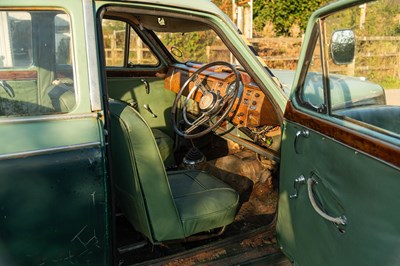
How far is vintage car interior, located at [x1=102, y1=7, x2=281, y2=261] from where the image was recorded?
2057 millimetres

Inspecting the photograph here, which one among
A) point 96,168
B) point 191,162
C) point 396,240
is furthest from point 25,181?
point 191,162

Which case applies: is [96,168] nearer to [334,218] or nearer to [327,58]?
[334,218]

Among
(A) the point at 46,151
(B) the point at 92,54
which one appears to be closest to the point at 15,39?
(B) the point at 92,54

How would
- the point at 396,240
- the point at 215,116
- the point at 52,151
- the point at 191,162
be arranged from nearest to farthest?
the point at 396,240 < the point at 52,151 < the point at 215,116 < the point at 191,162

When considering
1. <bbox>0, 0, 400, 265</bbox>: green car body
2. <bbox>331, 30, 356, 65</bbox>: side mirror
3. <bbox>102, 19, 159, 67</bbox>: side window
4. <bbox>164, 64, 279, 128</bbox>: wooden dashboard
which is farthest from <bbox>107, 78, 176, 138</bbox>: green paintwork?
<bbox>331, 30, 356, 65</bbox>: side mirror

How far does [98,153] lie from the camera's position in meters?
1.71

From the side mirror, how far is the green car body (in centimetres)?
13

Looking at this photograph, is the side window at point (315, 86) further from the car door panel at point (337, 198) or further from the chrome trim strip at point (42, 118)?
the chrome trim strip at point (42, 118)

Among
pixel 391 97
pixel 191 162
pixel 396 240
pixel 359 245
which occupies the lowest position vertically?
Answer: pixel 191 162

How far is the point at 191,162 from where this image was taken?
3516 mm

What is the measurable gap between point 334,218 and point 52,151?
1.19m

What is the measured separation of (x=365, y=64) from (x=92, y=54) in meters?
1.18

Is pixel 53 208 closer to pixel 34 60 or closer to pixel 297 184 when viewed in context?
pixel 34 60

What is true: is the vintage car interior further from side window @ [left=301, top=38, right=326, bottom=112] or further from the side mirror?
the side mirror
